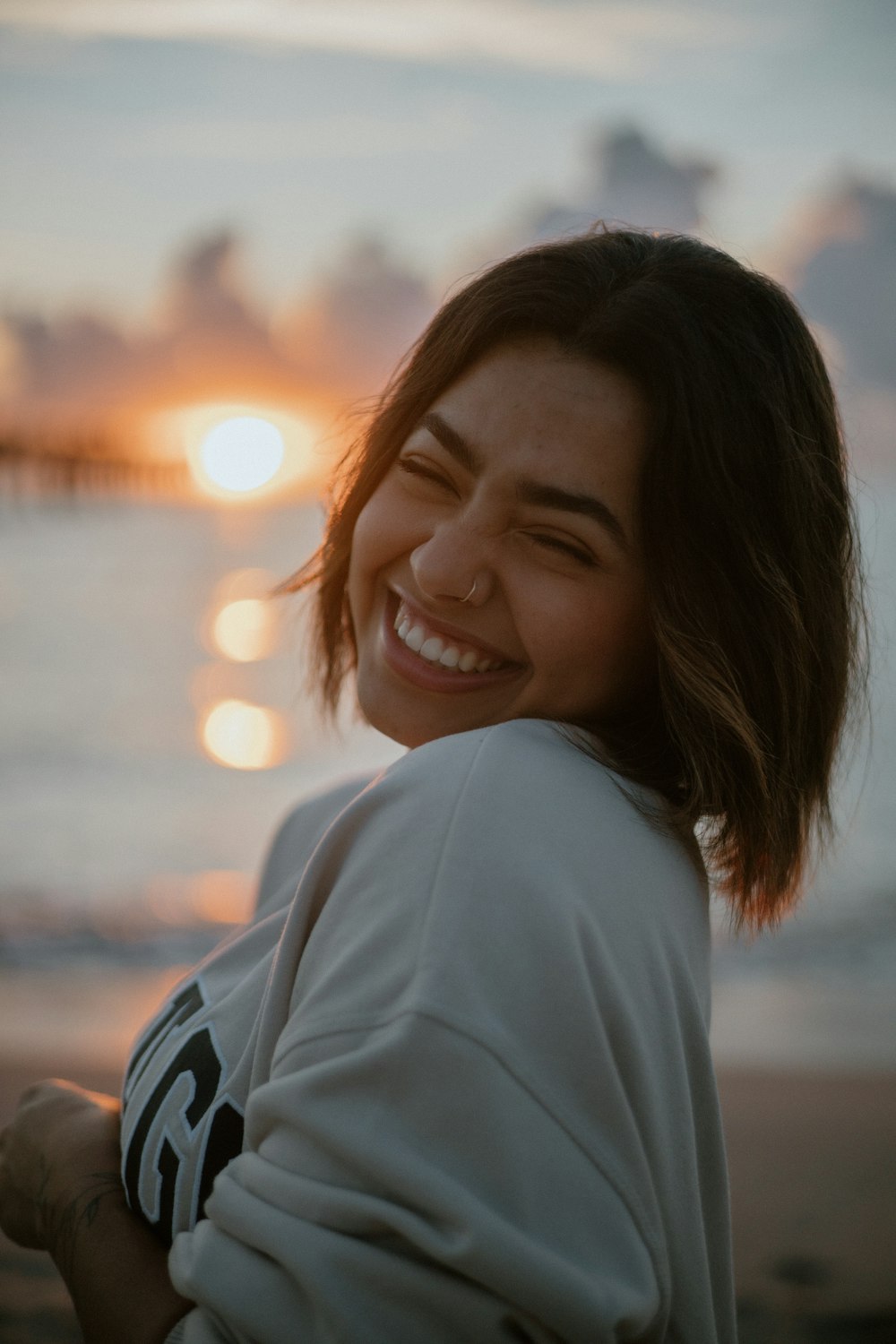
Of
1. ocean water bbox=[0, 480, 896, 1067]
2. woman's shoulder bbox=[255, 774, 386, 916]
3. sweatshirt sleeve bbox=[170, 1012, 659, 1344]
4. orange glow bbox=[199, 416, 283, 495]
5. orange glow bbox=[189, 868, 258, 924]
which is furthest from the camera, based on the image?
orange glow bbox=[199, 416, 283, 495]

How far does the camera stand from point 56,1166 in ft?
5.88

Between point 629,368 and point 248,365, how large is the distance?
123 feet

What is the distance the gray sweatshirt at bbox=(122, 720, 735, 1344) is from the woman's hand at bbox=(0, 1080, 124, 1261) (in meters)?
0.46

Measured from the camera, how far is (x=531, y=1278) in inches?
40.3

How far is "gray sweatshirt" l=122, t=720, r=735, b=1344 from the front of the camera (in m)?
1.04

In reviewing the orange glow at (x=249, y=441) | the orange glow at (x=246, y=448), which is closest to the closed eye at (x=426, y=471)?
the orange glow at (x=249, y=441)

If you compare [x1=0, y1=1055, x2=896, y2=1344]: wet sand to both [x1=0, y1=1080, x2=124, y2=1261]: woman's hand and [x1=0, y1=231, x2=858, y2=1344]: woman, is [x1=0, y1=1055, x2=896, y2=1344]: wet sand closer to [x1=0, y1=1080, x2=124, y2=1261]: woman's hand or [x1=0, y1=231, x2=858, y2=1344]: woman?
[x1=0, y1=1080, x2=124, y2=1261]: woman's hand

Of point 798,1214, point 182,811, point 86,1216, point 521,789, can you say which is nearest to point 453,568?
point 521,789

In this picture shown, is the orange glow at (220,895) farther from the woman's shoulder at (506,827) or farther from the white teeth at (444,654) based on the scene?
the woman's shoulder at (506,827)

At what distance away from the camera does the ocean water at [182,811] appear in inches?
243

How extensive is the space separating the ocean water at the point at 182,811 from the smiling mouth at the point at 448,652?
1118mm

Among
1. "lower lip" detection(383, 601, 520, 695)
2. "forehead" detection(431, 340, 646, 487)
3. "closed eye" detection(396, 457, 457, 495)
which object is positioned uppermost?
"forehead" detection(431, 340, 646, 487)

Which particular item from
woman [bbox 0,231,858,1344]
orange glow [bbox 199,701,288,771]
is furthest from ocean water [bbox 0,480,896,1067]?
woman [bbox 0,231,858,1344]

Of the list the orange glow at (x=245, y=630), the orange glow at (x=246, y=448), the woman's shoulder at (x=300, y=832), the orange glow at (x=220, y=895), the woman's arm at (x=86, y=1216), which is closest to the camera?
the woman's arm at (x=86, y=1216)
